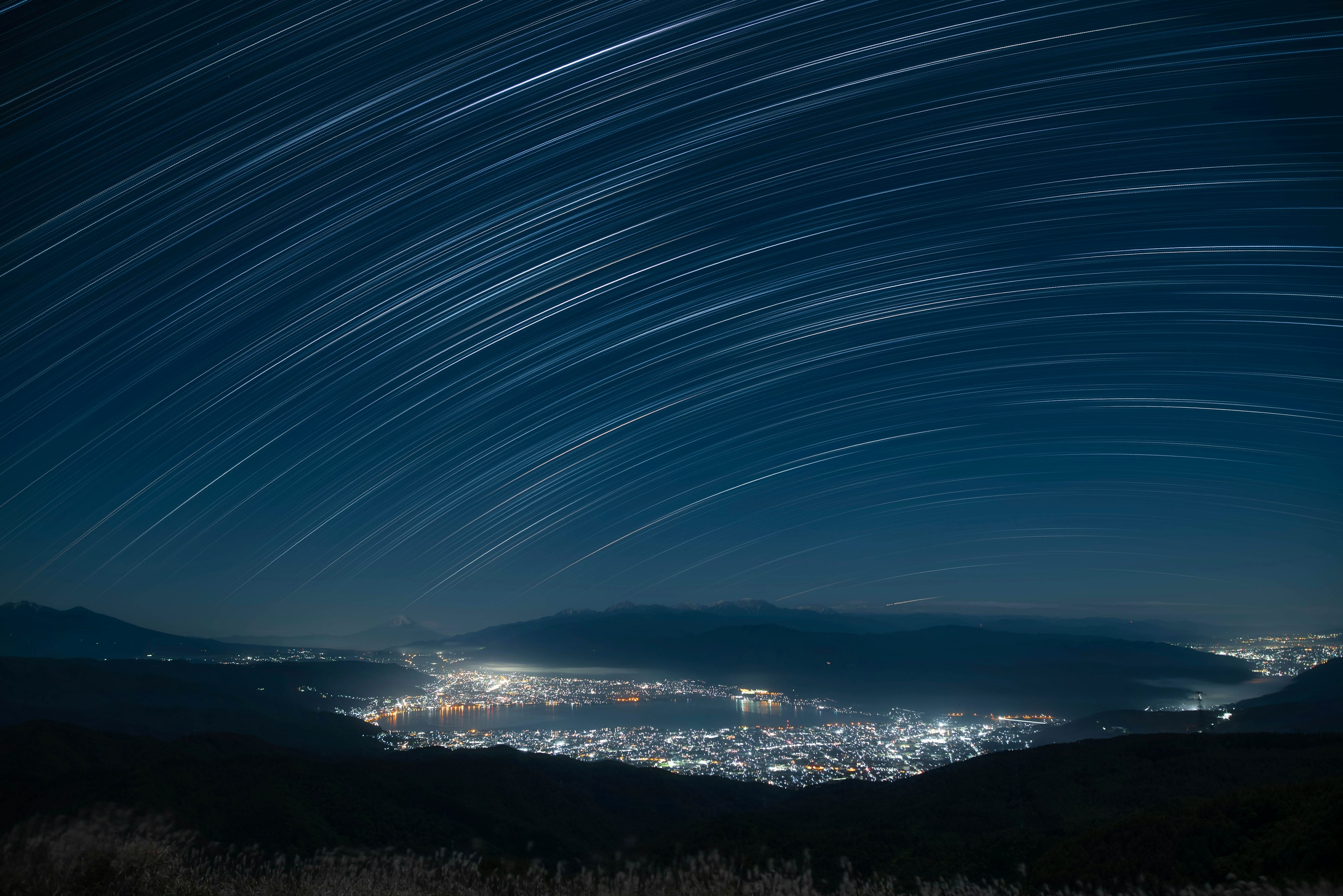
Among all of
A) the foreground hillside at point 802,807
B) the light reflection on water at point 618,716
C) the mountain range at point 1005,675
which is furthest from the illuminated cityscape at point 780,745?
the mountain range at point 1005,675

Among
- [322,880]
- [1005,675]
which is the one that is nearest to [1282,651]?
[1005,675]

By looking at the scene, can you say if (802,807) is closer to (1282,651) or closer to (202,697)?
(202,697)

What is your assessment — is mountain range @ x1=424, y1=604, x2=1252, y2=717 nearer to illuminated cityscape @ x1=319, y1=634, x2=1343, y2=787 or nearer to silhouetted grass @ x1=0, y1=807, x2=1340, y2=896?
illuminated cityscape @ x1=319, y1=634, x2=1343, y2=787

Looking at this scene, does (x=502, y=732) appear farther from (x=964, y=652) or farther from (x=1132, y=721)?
(x=964, y=652)

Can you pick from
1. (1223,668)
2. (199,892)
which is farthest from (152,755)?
(1223,668)

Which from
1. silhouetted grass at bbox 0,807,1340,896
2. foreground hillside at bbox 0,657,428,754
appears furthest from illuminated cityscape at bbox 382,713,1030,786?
silhouetted grass at bbox 0,807,1340,896

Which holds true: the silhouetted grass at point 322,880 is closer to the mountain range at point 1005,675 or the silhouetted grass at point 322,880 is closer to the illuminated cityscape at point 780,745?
the illuminated cityscape at point 780,745
